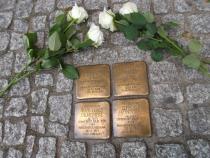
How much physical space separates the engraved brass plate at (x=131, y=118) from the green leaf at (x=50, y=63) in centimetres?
43

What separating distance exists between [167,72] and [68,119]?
0.62 m

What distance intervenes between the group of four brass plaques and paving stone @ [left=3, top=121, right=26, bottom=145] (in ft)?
1.01

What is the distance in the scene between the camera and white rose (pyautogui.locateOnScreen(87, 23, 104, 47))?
1.98 m

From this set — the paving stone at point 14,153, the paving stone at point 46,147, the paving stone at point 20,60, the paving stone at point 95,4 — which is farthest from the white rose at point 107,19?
the paving stone at point 14,153

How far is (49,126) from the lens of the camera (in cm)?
187

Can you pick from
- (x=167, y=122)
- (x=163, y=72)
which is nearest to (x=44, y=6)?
(x=163, y=72)

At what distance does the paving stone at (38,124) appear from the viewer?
188 centimetres

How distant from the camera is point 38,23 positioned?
2.26m

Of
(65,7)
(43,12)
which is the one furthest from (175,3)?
(43,12)

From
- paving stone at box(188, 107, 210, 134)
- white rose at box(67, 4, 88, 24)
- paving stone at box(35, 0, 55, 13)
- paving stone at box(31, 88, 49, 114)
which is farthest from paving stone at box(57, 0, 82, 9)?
paving stone at box(188, 107, 210, 134)

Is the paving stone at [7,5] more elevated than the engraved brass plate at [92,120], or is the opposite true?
the paving stone at [7,5]

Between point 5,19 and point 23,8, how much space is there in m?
0.15

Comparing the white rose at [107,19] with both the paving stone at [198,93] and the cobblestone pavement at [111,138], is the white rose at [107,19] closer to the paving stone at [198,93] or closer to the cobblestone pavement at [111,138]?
the cobblestone pavement at [111,138]

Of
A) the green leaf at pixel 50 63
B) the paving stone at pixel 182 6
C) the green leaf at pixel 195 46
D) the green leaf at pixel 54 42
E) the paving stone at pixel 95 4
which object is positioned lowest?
the green leaf at pixel 50 63
